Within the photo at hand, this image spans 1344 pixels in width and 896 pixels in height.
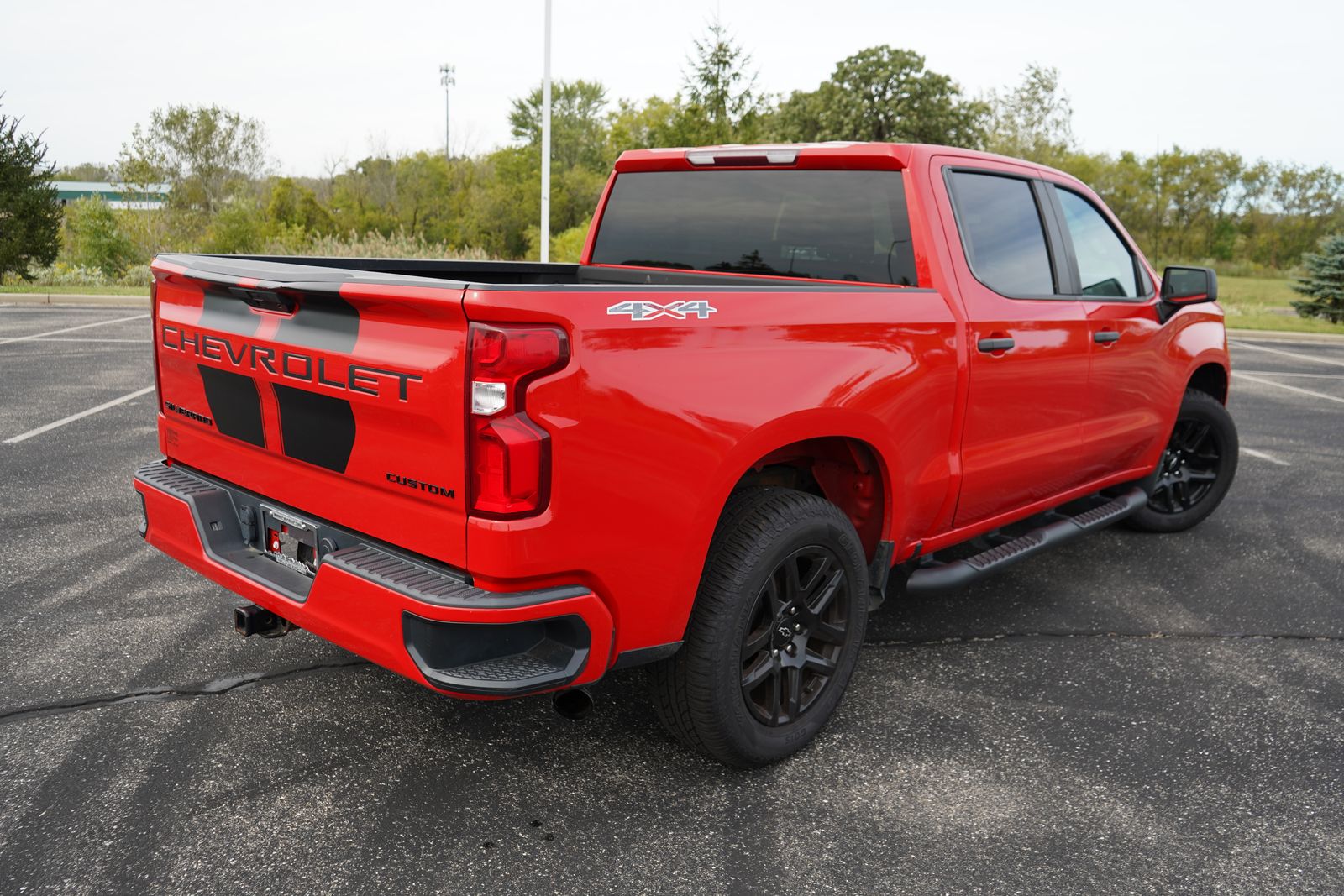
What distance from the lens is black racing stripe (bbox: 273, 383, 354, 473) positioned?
2.58 metres

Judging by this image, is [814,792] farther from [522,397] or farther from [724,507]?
[522,397]

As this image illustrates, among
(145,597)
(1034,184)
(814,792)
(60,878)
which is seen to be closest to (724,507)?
(814,792)

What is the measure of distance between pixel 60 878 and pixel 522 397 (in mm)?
1644

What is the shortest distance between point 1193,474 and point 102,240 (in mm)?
29828

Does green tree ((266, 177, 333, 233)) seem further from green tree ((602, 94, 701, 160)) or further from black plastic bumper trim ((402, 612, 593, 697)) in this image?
black plastic bumper trim ((402, 612, 593, 697))

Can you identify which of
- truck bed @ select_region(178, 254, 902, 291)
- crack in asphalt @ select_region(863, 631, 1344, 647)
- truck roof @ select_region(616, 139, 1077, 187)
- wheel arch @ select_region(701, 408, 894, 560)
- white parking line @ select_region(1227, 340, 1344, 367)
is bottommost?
crack in asphalt @ select_region(863, 631, 1344, 647)

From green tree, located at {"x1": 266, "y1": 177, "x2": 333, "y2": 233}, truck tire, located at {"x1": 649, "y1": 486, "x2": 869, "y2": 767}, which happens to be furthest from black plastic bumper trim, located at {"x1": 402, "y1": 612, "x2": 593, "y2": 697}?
green tree, located at {"x1": 266, "y1": 177, "x2": 333, "y2": 233}

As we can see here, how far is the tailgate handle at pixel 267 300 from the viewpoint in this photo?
2670mm

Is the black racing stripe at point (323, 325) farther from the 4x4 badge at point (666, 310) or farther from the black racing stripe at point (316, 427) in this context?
the 4x4 badge at point (666, 310)

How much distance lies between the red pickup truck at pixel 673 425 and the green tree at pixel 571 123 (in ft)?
219

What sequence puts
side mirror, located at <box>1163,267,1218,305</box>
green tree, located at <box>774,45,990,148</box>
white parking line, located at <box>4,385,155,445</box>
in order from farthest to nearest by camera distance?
green tree, located at <box>774,45,990,148</box>, white parking line, located at <box>4,385,155,445</box>, side mirror, located at <box>1163,267,1218,305</box>

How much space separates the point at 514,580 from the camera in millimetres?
2355

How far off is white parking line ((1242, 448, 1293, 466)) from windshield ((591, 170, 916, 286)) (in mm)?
5528

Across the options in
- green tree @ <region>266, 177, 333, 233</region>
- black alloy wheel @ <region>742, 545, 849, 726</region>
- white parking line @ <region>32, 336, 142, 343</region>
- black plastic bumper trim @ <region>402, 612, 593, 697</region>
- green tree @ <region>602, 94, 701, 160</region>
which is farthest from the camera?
green tree @ <region>602, 94, 701, 160</region>
